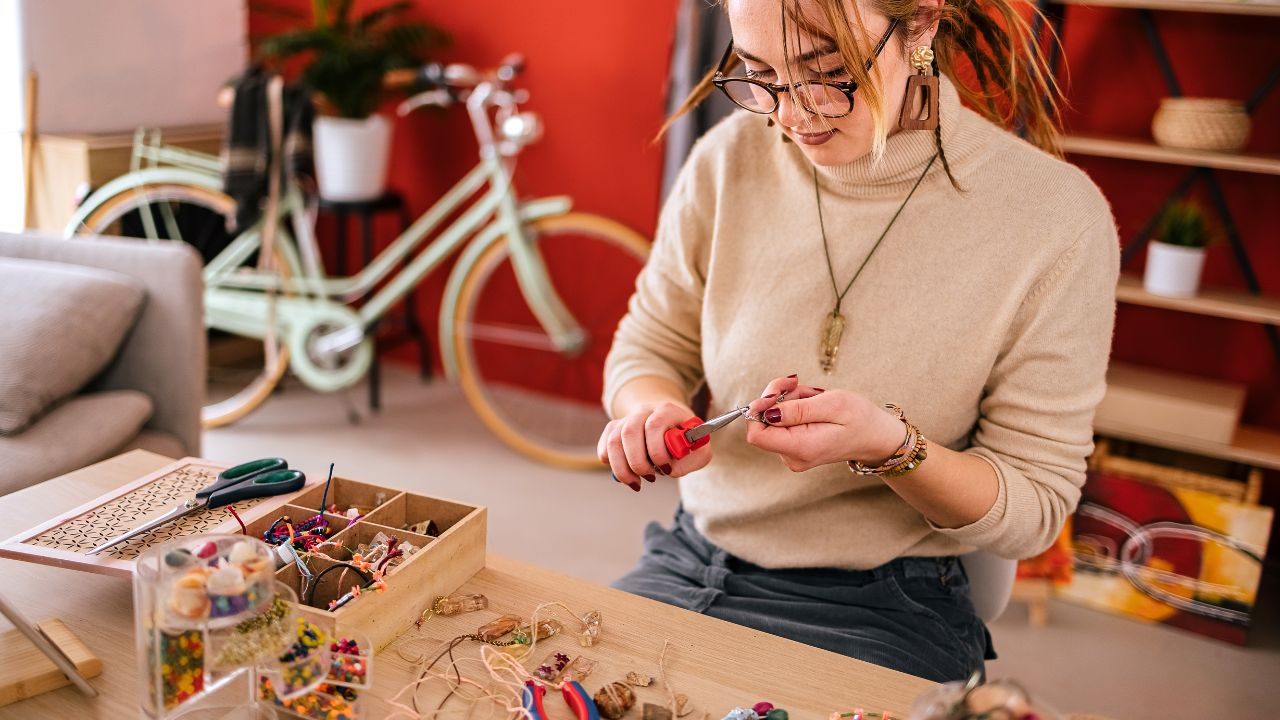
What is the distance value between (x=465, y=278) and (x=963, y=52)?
6.99 ft

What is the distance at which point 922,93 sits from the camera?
3.92ft

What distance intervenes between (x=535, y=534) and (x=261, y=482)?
1.64 metres

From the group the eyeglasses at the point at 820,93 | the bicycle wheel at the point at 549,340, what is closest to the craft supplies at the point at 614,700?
the eyeglasses at the point at 820,93

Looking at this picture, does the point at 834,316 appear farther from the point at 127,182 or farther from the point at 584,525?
the point at 127,182

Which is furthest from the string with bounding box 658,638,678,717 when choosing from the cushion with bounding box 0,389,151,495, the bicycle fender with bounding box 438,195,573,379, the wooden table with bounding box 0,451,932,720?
the bicycle fender with bounding box 438,195,573,379

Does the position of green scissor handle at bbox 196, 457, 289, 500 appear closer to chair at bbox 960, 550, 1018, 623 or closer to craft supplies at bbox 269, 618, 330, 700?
craft supplies at bbox 269, 618, 330, 700

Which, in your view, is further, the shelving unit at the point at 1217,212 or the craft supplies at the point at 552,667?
the shelving unit at the point at 1217,212

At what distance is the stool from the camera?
128 inches

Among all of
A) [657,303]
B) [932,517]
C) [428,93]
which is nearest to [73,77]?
[428,93]

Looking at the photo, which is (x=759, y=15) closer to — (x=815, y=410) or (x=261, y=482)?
(x=815, y=410)

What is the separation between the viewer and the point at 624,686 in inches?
34.6

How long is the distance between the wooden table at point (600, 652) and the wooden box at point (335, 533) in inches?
1.4

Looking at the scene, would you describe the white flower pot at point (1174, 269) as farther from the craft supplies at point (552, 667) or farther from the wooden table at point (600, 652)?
the craft supplies at point (552, 667)

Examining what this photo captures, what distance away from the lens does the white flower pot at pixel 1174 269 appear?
239 cm
